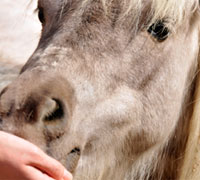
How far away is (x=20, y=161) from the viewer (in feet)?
2.46

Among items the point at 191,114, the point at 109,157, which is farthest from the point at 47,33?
the point at 191,114

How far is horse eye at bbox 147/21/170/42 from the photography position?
1.20 m

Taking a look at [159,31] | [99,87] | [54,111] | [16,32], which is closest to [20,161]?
[54,111]

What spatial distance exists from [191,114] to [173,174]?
0.25m

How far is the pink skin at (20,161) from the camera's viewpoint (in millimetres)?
747

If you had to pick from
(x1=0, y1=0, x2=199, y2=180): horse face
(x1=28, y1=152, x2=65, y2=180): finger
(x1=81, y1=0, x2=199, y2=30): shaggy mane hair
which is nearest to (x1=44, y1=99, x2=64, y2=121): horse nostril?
(x1=0, y1=0, x2=199, y2=180): horse face

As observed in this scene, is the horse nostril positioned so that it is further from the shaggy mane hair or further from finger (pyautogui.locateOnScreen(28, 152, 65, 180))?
the shaggy mane hair

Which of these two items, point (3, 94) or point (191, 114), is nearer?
point (3, 94)

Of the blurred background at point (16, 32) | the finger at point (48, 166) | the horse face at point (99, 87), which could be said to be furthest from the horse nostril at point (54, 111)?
the blurred background at point (16, 32)

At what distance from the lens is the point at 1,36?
2.60 m

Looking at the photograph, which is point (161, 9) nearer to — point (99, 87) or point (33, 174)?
point (99, 87)

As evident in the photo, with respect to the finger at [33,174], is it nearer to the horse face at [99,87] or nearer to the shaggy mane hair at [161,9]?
the horse face at [99,87]

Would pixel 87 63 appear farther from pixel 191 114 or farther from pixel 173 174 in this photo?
pixel 173 174

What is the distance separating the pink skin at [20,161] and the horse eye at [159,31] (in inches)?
22.8
